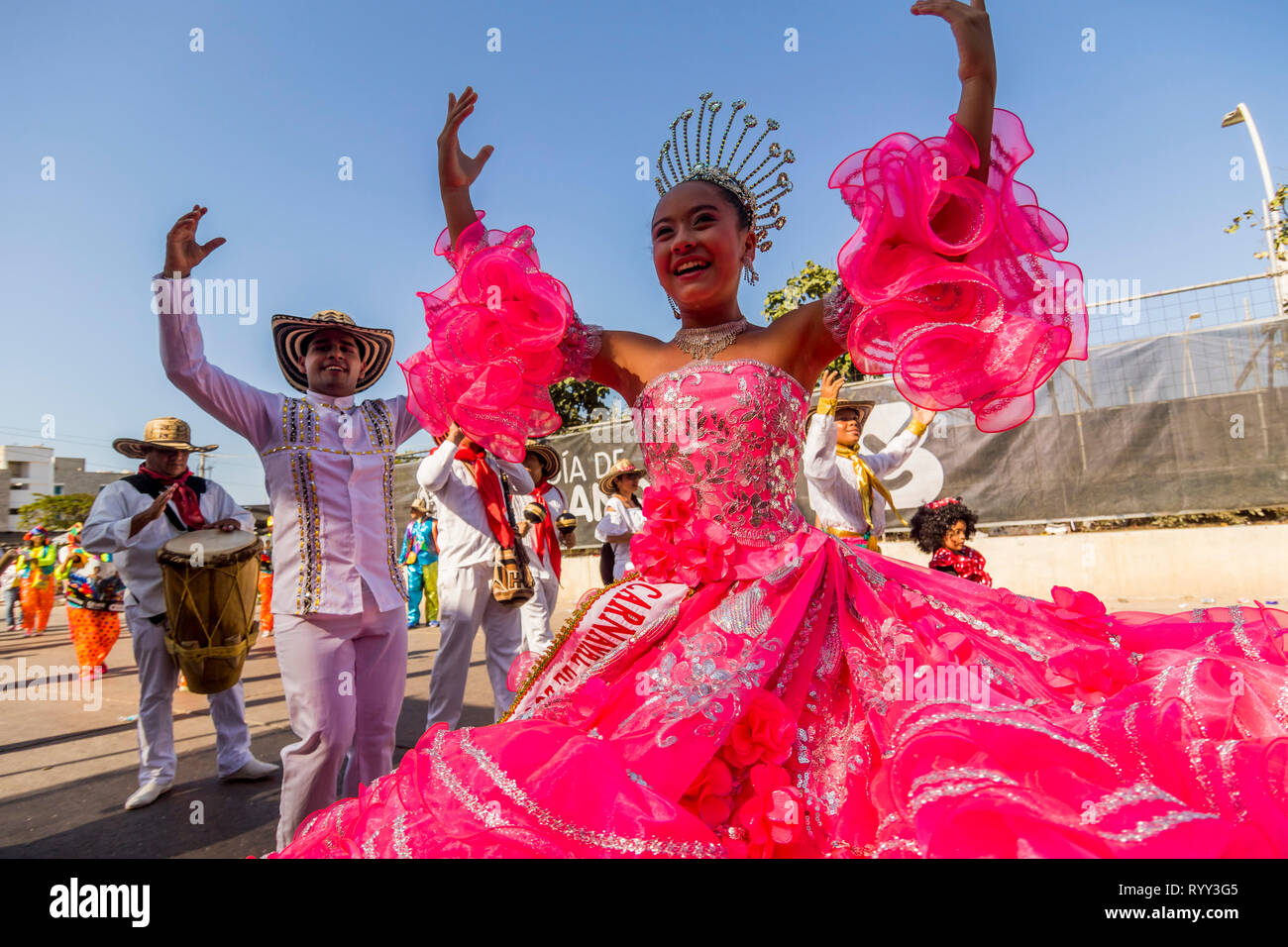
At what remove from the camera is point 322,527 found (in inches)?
122

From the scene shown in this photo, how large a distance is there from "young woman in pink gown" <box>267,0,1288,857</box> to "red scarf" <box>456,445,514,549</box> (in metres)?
2.76

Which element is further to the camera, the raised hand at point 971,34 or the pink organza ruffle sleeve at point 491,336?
the pink organza ruffle sleeve at point 491,336

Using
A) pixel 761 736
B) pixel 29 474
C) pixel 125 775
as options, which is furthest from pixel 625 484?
pixel 29 474

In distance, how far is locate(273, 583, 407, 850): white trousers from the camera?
2.83 metres

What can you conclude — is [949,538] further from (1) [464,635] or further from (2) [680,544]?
(2) [680,544]

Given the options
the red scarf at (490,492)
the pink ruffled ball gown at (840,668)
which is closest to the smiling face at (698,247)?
the pink ruffled ball gown at (840,668)

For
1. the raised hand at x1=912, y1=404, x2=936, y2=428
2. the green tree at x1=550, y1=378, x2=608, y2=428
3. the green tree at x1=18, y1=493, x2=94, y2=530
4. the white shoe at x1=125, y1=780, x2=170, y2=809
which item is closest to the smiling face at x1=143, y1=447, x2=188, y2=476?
the white shoe at x1=125, y1=780, x2=170, y2=809

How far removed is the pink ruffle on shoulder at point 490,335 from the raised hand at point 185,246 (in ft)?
4.10

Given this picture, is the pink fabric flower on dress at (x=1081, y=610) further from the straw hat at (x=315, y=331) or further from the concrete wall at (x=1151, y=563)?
the concrete wall at (x=1151, y=563)

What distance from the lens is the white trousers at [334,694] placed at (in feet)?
9.27

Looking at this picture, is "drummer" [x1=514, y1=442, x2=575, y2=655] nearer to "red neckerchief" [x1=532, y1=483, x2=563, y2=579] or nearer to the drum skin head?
"red neckerchief" [x1=532, y1=483, x2=563, y2=579]

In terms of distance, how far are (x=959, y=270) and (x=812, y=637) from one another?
2.93 ft
